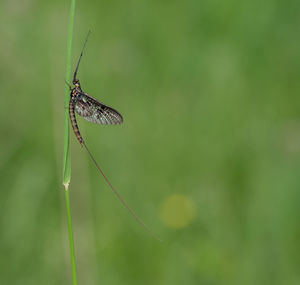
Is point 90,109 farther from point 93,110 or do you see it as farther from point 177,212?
point 177,212

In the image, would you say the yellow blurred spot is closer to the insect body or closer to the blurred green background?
the blurred green background

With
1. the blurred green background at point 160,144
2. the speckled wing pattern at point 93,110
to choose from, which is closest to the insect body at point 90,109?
the speckled wing pattern at point 93,110

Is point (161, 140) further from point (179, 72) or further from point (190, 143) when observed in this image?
point (179, 72)

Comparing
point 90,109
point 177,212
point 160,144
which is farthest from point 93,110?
point 160,144

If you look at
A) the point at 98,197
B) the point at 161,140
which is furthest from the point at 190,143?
the point at 98,197

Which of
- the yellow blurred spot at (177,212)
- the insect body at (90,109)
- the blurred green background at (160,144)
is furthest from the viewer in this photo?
the yellow blurred spot at (177,212)

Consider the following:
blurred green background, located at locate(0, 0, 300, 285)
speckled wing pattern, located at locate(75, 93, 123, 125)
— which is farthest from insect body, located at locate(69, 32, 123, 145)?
blurred green background, located at locate(0, 0, 300, 285)

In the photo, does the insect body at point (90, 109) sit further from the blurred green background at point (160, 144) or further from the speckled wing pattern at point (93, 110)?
the blurred green background at point (160, 144)
